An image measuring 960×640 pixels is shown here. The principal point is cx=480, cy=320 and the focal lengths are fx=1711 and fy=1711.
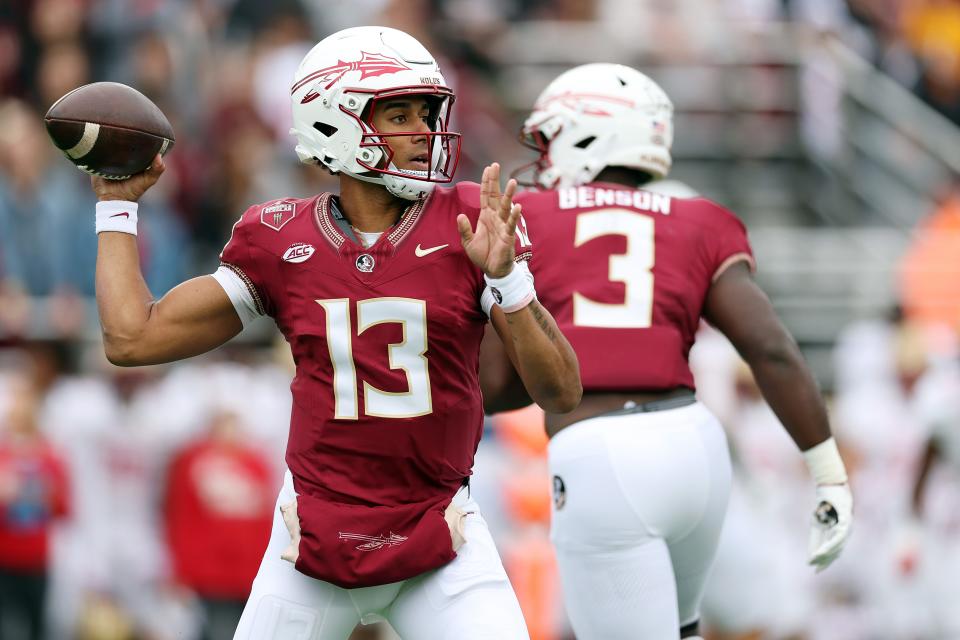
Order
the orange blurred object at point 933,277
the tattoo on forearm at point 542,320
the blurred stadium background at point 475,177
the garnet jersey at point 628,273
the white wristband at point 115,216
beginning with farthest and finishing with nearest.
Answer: the orange blurred object at point 933,277 < the blurred stadium background at point 475,177 < the garnet jersey at point 628,273 < the white wristband at point 115,216 < the tattoo on forearm at point 542,320

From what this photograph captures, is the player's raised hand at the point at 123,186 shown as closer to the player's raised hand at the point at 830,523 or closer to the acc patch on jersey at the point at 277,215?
the acc patch on jersey at the point at 277,215

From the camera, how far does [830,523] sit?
5.32 metres

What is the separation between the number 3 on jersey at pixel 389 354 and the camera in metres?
4.11

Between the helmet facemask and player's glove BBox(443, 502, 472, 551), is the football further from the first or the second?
player's glove BBox(443, 502, 472, 551)

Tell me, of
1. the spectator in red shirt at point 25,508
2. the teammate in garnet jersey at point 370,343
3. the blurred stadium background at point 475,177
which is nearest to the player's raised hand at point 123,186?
the teammate in garnet jersey at point 370,343

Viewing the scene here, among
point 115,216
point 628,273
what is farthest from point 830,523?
point 115,216

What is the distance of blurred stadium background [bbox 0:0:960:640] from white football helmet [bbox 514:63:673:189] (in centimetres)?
217

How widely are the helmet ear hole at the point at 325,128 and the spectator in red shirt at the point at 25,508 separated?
5.33m

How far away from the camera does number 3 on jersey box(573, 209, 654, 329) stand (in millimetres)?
5137

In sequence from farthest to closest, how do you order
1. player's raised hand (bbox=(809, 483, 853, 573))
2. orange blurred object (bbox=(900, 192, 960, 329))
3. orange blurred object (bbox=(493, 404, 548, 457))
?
orange blurred object (bbox=(900, 192, 960, 329)) < orange blurred object (bbox=(493, 404, 548, 457)) < player's raised hand (bbox=(809, 483, 853, 573))

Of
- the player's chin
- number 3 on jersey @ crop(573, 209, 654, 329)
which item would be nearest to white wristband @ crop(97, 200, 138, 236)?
the player's chin

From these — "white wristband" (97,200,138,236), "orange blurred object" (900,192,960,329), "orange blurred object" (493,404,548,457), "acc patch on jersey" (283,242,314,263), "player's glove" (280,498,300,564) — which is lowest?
"orange blurred object" (493,404,548,457)

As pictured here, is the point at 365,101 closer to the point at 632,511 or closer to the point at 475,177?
the point at 632,511

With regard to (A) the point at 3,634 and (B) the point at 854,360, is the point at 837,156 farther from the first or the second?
(A) the point at 3,634
